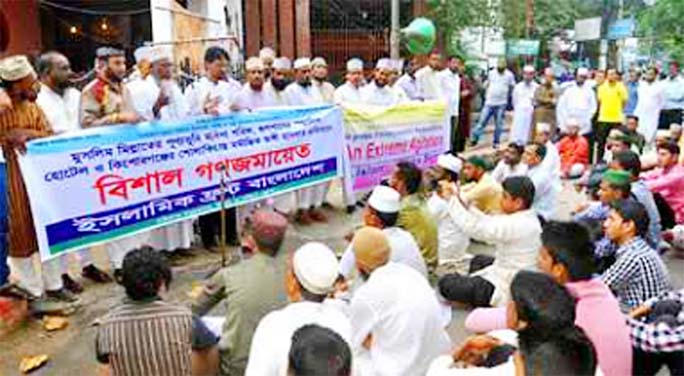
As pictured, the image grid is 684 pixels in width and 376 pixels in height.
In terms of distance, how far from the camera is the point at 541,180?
7.28 metres

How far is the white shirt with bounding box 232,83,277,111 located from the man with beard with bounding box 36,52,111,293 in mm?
1842

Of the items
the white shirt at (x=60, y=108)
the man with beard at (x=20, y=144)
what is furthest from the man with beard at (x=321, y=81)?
the man with beard at (x=20, y=144)

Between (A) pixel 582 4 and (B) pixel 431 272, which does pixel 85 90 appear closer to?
(B) pixel 431 272

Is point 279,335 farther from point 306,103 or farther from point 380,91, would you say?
point 380,91

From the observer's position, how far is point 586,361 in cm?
229

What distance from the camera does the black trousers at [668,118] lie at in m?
13.8

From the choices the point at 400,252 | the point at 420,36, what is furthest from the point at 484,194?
the point at 420,36

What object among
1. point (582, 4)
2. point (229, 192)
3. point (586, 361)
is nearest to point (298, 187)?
point (229, 192)

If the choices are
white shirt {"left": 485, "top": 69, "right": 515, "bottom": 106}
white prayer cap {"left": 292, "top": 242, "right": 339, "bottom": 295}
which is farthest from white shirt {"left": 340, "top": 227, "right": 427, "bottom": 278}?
white shirt {"left": 485, "top": 69, "right": 515, "bottom": 106}

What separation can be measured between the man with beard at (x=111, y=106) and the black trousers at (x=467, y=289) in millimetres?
2341

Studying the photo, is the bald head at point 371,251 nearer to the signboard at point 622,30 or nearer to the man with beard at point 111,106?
the man with beard at point 111,106

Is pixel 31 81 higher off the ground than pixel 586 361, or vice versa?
pixel 31 81

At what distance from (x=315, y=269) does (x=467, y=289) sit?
2.52m

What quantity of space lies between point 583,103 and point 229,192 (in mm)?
7740
